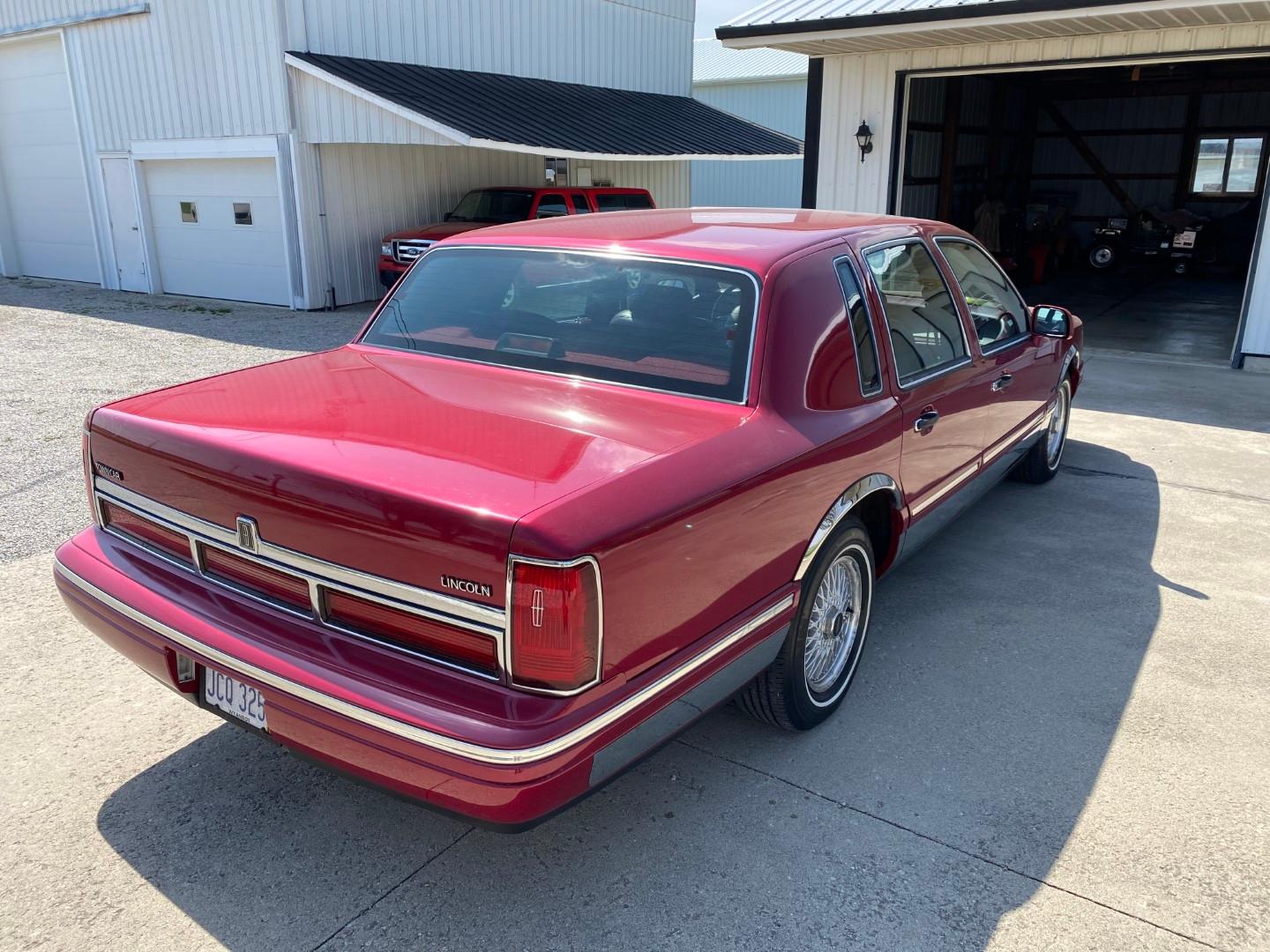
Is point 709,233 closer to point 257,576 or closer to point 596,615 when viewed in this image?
point 596,615

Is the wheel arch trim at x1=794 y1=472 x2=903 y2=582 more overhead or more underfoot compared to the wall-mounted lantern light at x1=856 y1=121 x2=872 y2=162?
more underfoot

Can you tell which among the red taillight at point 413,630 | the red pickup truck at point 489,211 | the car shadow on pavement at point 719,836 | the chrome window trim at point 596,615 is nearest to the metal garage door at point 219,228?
the red pickup truck at point 489,211

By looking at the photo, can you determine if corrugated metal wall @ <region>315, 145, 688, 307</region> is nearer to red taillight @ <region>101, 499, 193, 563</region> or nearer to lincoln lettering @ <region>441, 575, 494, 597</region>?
red taillight @ <region>101, 499, 193, 563</region>

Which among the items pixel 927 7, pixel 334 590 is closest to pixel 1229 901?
pixel 334 590

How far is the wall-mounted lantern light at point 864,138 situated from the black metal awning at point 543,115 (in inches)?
144

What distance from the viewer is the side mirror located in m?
5.01

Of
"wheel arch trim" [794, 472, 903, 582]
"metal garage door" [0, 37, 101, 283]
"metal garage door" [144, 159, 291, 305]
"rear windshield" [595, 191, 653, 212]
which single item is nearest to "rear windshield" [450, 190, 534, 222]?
"rear windshield" [595, 191, 653, 212]

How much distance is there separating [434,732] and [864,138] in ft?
33.9

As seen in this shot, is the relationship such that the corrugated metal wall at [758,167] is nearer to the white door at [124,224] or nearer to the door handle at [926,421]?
the white door at [124,224]

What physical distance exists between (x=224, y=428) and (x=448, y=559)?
36.9 inches

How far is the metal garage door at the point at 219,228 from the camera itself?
45.2 ft

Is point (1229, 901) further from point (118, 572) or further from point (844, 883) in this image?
point (118, 572)

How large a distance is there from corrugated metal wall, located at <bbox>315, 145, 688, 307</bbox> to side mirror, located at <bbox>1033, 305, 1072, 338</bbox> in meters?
10.9

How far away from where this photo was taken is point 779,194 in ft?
84.2
